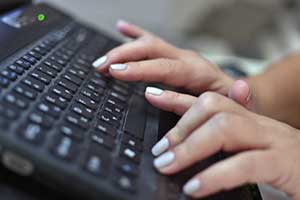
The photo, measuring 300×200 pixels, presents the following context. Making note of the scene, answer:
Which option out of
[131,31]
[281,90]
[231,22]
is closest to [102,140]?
[131,31]

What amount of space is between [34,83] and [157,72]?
7.2 inches

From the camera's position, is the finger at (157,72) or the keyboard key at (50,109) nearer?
the keyboard key at (50,109)

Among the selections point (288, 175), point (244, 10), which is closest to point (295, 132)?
point (288, 175)

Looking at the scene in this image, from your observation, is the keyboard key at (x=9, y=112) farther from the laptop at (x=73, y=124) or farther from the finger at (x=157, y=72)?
the finger at (x=157, y=72)

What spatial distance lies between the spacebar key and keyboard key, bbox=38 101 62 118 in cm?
7

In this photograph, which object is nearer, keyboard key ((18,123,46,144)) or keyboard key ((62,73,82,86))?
keyboard key ((18,123,46,144))

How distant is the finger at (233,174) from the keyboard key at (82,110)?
0.11 metres

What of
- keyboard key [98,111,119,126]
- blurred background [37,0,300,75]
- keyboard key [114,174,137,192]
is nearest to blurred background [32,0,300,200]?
blurred background [37,0,300,75]

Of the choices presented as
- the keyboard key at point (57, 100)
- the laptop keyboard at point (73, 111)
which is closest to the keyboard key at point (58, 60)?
the laptop keyboard at point (73, 111)

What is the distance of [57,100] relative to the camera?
0.37 metres

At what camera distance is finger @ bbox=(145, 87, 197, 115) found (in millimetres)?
437

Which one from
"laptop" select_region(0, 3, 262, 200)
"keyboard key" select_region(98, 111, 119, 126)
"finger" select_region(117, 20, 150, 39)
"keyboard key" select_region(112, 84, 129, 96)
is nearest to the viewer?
"laptop" select_region(0, 3, 262, 200)

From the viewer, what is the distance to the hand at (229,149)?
1.09 feet

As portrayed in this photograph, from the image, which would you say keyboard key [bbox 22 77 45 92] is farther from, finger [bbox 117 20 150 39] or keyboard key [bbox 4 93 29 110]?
finger [bbox 117 20 150 39]
